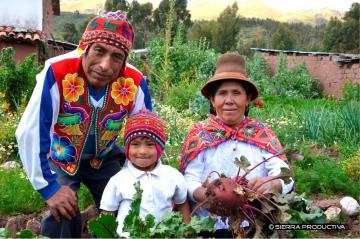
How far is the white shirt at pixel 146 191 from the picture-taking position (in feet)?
8.93

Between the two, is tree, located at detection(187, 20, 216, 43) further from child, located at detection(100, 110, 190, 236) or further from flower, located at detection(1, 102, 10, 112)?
child, located at detection(100, 110, 190, 236)

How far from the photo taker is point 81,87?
2.84m

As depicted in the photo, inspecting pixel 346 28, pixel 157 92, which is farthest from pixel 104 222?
pixel 346 28

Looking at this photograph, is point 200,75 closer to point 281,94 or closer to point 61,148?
point 281,94

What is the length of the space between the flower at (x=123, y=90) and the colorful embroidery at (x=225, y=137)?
0.46m

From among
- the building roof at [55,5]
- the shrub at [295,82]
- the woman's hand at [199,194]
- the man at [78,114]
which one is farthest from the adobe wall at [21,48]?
the woman's hand at [199,194]

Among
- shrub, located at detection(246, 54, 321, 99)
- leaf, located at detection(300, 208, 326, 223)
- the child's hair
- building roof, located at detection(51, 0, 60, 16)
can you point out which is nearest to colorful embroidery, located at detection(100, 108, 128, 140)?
the child's hair

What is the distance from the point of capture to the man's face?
2.73 m

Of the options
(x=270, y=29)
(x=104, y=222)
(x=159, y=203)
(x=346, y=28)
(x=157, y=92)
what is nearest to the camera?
(x=104, y=222)

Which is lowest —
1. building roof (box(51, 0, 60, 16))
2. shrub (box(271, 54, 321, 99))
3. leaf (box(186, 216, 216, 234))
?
shrub (box(271, 54, 321, 99))

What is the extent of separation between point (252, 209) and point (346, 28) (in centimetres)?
3508

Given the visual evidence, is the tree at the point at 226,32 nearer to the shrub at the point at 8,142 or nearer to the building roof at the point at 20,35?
the building roof at the point at 20,35

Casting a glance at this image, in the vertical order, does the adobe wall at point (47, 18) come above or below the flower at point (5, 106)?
above

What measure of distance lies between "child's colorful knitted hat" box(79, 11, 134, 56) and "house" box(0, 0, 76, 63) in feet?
36.5
